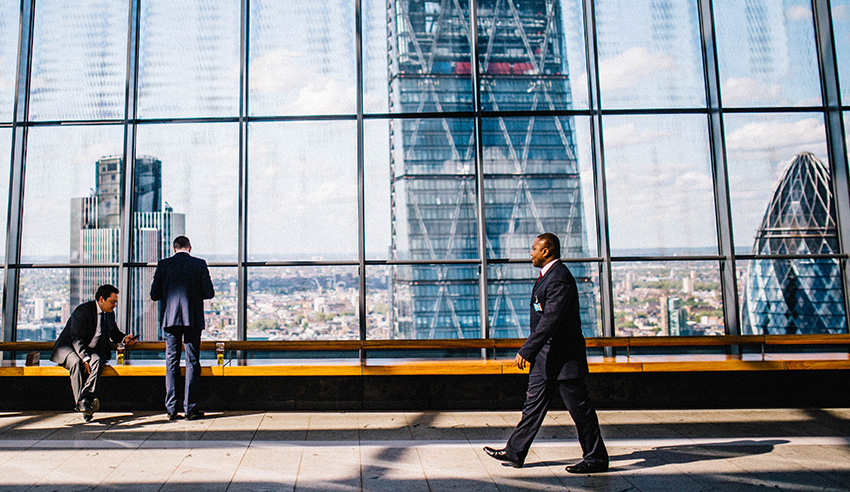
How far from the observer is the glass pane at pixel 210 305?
5820mm

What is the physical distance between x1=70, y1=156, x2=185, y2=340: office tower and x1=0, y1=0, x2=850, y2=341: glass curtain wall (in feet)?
0.07

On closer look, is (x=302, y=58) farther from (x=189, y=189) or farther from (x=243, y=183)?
(x=189, y=189)

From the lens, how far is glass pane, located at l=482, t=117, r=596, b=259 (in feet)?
19.8

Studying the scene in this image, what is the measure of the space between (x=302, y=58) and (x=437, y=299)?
301 centimetres

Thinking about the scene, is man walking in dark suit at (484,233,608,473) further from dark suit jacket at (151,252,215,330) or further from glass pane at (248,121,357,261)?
glass pane at (248,121,357,261)

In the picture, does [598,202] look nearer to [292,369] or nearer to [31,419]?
[292,369]

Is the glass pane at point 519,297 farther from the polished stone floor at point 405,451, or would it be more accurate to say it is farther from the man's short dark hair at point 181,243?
the man's short dark hair at point 181,243

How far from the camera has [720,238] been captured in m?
6.02

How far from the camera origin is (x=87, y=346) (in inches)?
180

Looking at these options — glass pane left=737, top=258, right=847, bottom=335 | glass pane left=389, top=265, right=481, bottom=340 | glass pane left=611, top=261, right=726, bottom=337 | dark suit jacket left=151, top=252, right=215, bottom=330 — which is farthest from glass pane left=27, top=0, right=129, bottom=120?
glass pane left=737, top=258, right=847, bottom=335

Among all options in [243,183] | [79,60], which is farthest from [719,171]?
[79,60]

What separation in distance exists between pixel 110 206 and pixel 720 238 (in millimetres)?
6398

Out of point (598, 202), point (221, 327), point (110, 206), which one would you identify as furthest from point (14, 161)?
point (598, 202)

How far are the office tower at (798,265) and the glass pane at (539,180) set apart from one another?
1836 mm
